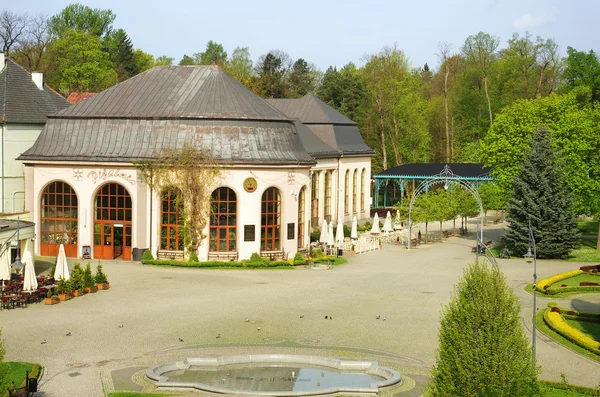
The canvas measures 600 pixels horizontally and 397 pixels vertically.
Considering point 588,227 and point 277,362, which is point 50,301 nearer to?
point 277,362

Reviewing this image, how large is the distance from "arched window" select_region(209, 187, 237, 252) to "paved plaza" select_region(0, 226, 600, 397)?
109 inches

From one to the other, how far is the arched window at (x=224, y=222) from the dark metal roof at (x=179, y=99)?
440cm

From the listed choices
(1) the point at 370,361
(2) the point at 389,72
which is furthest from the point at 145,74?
(2) the point at 389,72

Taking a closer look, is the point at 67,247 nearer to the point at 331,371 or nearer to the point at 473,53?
the point at 331,371

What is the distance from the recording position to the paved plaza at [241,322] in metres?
27.8

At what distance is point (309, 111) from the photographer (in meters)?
74.6

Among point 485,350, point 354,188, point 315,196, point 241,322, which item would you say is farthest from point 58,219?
point 485,350

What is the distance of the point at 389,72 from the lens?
320 ft

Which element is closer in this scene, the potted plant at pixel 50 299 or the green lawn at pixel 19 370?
the green lawn at pixel 19 370

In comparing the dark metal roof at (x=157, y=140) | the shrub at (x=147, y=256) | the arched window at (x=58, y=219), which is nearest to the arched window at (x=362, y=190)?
the dark metal roof at (x=157, y=140)

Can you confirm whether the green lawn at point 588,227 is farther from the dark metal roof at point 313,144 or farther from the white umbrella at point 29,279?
the white umbrella at point 29,279

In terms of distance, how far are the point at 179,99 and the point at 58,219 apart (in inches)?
382

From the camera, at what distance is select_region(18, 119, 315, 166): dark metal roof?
50625 mm

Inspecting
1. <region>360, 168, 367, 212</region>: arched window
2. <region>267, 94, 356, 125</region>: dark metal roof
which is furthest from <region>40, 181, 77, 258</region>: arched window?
<region>360, 168, 367, 212</region>: arched window
